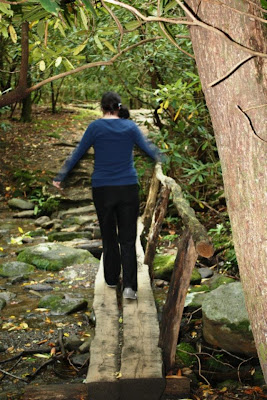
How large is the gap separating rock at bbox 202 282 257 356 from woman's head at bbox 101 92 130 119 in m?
1.91

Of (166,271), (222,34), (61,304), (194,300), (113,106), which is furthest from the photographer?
(166,271)

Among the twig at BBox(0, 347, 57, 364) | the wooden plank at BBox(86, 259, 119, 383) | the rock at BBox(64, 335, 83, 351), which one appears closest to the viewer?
the wooden plank at BBox(86, 259, 119, 383)

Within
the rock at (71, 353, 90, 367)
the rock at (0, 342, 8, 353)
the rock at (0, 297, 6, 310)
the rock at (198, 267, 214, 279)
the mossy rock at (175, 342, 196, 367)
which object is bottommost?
the rock at (198, 267, 214, 279)

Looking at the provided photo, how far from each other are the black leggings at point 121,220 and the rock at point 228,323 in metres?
0.76

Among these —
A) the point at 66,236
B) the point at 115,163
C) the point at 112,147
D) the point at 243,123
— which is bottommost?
the point at 66,236

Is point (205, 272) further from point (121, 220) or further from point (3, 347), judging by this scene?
point (3, 347)

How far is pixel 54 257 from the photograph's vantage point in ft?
26.3

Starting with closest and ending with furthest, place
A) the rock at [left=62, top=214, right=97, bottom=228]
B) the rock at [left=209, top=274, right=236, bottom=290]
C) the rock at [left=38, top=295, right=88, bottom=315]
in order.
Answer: the rock at [left=38, top=295, right=88, bottom=315] < the rock at [left=209, top=274, right=236, bottom=290] < the rock at [left=62, top=214, right=97, bottom=228]

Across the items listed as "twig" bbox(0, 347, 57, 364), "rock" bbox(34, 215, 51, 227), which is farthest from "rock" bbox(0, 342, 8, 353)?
"rock" bbox(34, 215, 51, 227)

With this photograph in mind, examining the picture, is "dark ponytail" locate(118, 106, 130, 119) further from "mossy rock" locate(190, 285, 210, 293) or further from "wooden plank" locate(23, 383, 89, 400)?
"mossy rock" locate(190, 285, 210, 293)

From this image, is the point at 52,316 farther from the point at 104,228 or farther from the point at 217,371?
the point at 217,371

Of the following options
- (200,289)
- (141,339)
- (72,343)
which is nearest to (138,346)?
(141,339)

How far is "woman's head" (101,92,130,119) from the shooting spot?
4801mm

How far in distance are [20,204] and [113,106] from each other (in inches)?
311
